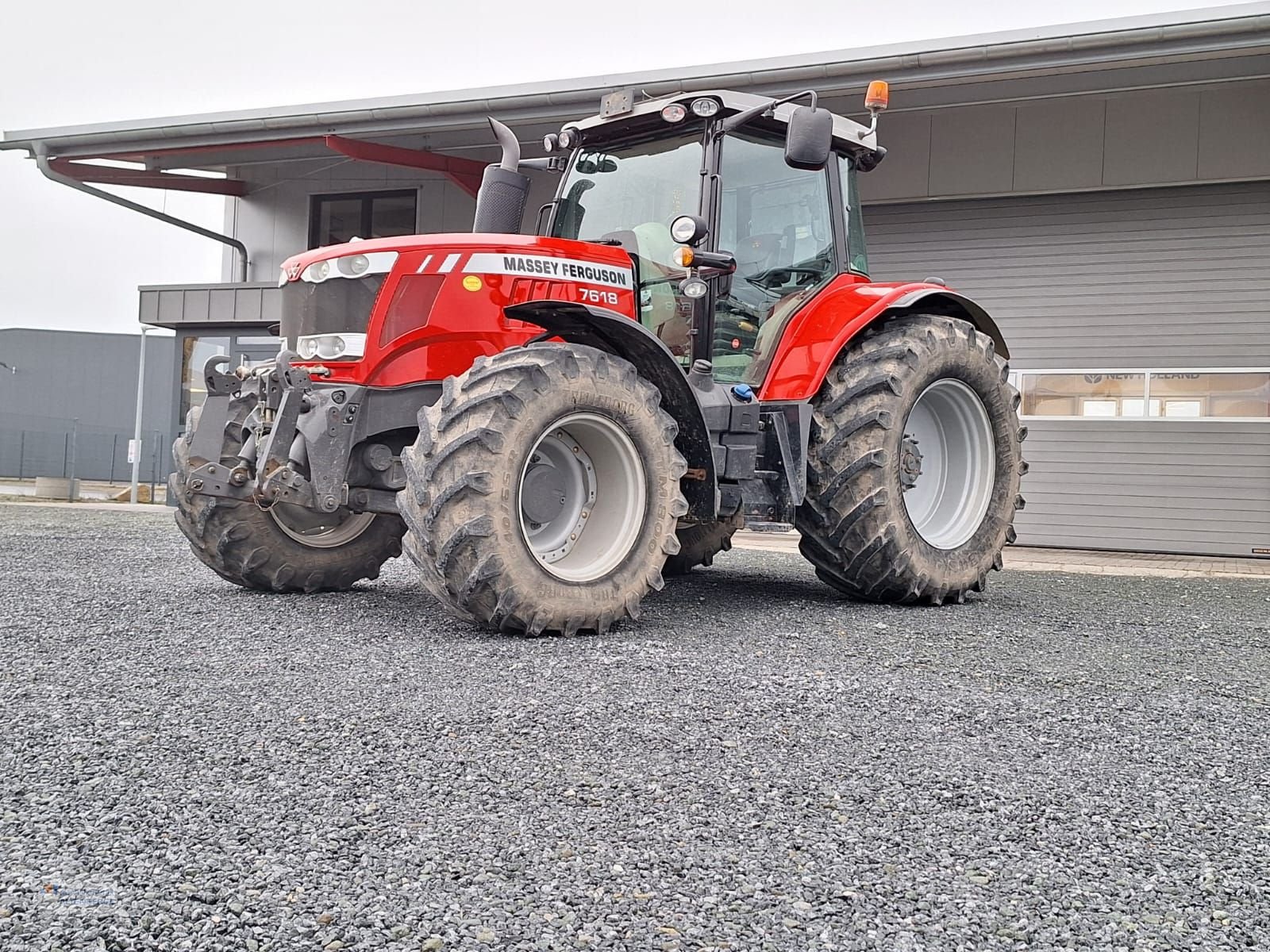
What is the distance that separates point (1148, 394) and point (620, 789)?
8511mm

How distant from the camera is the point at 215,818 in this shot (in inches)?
80.1

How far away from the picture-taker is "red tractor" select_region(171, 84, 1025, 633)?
3.97 metres

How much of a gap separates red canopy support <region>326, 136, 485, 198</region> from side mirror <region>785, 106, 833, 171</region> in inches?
267

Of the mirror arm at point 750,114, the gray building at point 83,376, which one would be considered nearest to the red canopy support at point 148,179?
the mirror arm at point 750,114

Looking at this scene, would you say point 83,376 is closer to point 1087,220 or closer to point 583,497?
point 1087,220

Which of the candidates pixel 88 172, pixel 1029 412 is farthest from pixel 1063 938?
pixel 88 172

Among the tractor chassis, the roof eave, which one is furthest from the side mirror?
the roof eave

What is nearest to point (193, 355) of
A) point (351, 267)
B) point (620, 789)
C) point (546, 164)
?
point (546, 164)

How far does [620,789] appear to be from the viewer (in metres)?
2.29

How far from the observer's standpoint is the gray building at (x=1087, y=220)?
8594 mm

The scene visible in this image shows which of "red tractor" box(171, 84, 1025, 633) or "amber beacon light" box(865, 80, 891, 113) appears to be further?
"amber beacon light" box(865, 80, 891, 113)

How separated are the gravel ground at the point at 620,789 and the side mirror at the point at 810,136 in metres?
2.00

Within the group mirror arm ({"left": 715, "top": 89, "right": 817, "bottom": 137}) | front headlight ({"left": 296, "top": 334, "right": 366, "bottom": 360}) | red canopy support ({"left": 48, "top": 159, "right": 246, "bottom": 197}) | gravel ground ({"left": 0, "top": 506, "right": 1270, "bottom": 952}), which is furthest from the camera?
red canopy support ({"left": 48, "top": 159, "right": 246, "bottom": 197})

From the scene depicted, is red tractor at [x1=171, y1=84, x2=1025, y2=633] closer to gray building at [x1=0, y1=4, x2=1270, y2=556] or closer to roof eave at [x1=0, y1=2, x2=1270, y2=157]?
roof eave at [x1=0, y1=2, x2=1270, y2=157]
